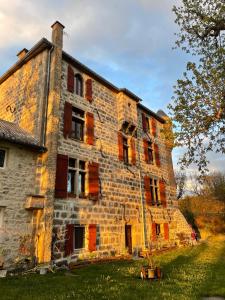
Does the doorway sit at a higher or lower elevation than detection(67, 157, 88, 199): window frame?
lower

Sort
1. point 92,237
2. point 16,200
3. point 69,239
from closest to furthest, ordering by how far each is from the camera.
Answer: point 16,200, point 69,239, point 92,237

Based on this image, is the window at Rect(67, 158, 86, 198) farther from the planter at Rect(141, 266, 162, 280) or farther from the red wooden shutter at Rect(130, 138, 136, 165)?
the planter at Rect(141, 266, 162, 280)

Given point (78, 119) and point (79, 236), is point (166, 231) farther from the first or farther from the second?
point (78, 119)

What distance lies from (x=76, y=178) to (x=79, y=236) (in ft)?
8.73

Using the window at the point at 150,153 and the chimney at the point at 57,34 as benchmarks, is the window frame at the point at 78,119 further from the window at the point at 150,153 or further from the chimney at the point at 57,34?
the window at the point at 150,153

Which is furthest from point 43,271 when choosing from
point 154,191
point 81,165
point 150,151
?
point 150,151

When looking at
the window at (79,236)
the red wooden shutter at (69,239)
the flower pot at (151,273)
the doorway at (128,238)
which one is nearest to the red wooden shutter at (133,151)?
the doorway at (128,238)

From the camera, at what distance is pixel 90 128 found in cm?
1393

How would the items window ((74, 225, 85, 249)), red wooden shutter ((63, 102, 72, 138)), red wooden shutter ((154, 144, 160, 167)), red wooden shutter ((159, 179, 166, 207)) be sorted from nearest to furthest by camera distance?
window ((74, 225, 85, 249))
red wooden shutter ((63, 102, 72, 138))
red wooden shutter ((159, 179, 166, 207))
red wooden shutter ((154, 144, 160, 167))

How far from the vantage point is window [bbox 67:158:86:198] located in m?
12.1

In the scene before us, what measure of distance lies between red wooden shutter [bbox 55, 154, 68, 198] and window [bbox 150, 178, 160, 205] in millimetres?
7972

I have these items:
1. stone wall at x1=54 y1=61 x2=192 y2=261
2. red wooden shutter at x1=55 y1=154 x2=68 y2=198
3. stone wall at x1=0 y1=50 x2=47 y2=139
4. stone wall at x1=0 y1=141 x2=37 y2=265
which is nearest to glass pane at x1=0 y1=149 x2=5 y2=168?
stone wall at x1=0 y1=141 x2=37 y2=265

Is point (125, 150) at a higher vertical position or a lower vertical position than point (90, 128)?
lower

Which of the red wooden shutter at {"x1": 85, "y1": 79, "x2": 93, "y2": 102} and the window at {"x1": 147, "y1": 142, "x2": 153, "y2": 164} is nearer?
the red wooden shutter at {"x1": 85, "y1": 79, "x2": 93, "y2": 102}
